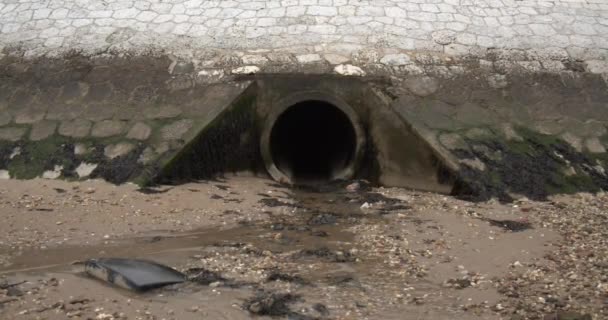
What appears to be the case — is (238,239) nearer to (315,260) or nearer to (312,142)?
(315,260)

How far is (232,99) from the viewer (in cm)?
898

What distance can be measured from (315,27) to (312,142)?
216 centimetres

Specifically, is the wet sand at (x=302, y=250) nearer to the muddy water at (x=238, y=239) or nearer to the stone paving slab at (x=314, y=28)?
the muddy water at (x=238, y=239)

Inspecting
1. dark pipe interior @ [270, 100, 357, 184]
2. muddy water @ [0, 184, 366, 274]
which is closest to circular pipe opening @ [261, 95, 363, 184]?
dark pipe interior @ [270, 100, 357, 184]

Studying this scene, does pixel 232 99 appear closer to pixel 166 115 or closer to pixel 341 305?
pixel 166 115

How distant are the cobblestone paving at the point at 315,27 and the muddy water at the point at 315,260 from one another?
7.97ft

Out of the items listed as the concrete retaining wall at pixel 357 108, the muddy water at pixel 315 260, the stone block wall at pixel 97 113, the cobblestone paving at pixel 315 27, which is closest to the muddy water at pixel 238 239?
the muddy water at pixel 315 260

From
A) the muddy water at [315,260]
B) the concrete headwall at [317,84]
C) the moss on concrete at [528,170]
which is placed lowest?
the muddy water at [315,260]

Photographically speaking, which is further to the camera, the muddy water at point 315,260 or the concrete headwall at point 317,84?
the concrete headwall at point 317,84

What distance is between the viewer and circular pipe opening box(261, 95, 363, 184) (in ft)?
30.1

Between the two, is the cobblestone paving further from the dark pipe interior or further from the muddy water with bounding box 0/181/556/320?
the muddy water with bounding box 0/181/556/320

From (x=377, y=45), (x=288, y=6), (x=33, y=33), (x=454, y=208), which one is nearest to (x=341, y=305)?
(x=454, y=208)

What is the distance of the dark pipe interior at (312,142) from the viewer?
9.71 meters

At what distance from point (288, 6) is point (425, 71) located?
2.10 m
